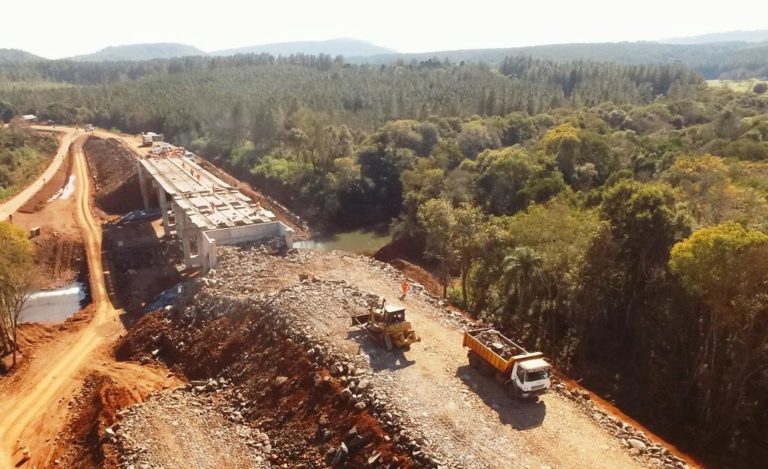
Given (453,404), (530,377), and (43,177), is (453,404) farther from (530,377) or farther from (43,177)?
(43,177)

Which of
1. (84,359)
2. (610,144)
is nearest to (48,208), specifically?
(84,359)

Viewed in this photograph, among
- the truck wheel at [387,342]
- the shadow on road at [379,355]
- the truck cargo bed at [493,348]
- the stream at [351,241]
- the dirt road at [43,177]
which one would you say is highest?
the truck cargo bed at [493,348]

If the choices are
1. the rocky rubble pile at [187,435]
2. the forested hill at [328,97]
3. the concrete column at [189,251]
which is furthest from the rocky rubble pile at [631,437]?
the forested hill at [328,97]

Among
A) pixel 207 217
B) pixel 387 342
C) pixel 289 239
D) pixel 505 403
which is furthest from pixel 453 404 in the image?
pixel 207 217

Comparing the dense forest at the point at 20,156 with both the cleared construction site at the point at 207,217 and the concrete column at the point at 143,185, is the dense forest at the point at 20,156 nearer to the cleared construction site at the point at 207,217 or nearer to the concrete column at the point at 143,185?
the concrete column at the point at 143,185

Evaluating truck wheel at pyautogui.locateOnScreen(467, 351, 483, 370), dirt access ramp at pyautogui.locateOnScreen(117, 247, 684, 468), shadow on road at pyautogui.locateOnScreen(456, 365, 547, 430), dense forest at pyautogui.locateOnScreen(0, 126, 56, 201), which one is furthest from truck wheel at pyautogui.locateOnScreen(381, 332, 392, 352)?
dense forest at pyautogui.locateOnScreen(0, 126, 56, 201)

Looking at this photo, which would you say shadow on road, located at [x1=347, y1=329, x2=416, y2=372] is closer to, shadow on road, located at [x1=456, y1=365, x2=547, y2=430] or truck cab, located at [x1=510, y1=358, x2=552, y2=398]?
shadow on road, located at [x1=456, y1=365, x2=547, y2=430]
